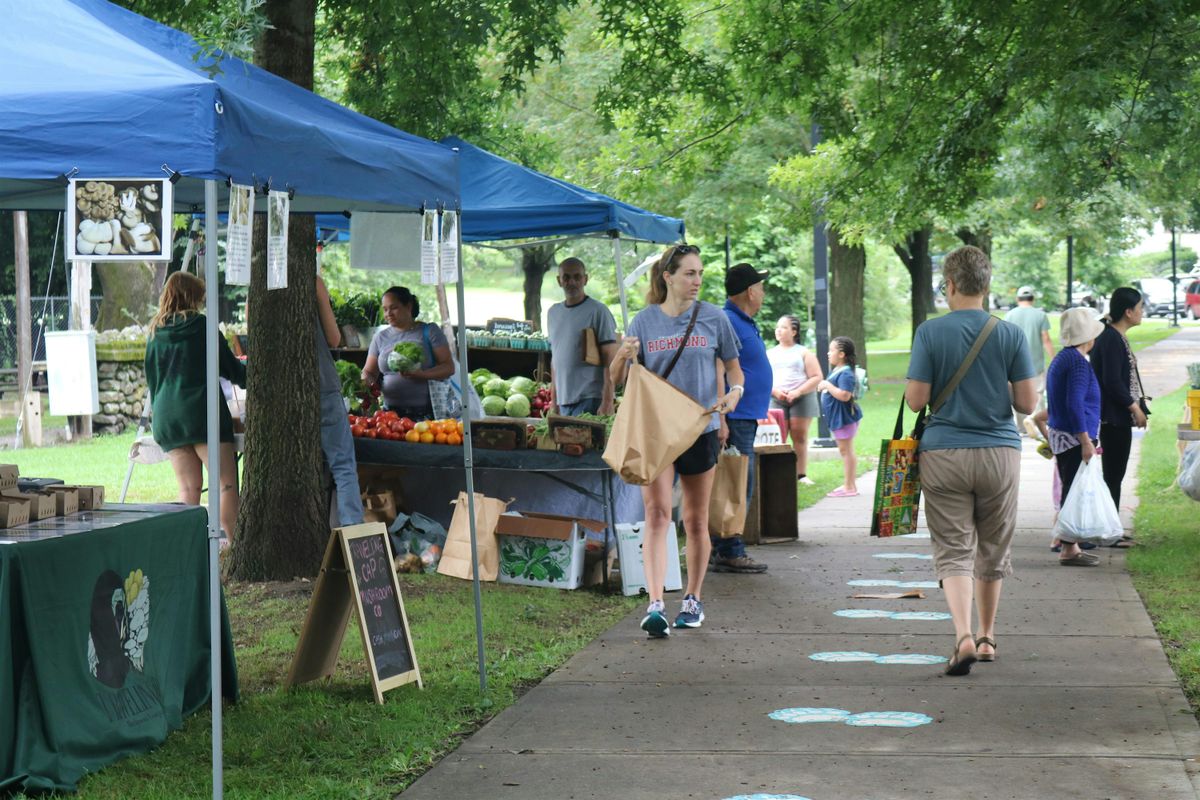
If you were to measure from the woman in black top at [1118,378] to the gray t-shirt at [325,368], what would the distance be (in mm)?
5411

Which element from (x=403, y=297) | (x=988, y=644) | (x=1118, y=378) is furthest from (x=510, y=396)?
(x=988, y=644)

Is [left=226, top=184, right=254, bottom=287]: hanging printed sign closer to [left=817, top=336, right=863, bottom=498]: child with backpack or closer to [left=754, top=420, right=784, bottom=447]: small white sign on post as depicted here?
[left=754, top=420, right=784, bottom=447]: small white sign on post

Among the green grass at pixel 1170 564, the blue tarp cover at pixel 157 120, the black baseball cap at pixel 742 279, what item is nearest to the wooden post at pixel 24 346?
the black baseball cap at pixel 742 279

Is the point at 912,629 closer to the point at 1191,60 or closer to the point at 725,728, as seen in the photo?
the point at 725,728

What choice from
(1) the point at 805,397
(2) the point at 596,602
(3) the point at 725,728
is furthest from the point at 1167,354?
(3) the point at 725,728

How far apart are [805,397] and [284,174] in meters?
9.81

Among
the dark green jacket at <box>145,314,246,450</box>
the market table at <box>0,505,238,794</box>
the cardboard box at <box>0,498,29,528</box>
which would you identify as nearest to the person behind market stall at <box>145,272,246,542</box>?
the dark green jacket at <box>145,314,246,450</box>

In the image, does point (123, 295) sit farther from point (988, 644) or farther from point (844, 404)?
point (988, 644)

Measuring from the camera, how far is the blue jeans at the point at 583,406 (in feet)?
37.7

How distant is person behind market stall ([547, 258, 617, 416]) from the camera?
11.4 meters

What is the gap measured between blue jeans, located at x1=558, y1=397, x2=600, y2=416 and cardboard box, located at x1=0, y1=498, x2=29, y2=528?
616cm

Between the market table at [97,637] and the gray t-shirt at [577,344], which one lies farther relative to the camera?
the gray t-shirt at [577,344]

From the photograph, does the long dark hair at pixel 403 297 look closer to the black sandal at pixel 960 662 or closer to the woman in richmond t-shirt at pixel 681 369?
the woman in richmond t-shirt at pixel 681 369

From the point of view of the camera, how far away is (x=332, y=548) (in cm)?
659
